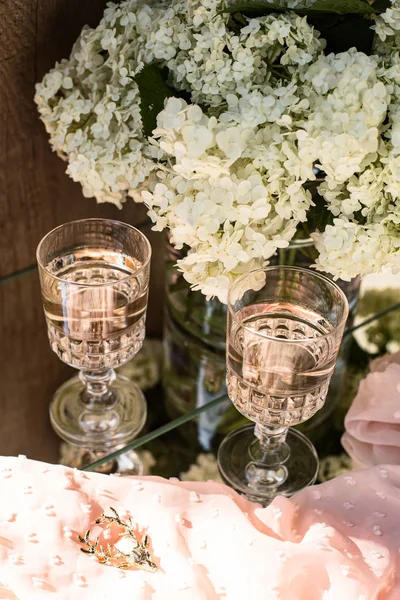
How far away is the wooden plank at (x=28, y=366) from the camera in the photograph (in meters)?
0.89

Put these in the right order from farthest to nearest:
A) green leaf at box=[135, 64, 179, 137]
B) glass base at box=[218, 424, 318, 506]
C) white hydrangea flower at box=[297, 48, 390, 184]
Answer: glass base at box=[218, 424, 318, 506] < green leaf at box=[135, 64, 179, 137] < white hydrangea flower at box=[297, 48, 390, 184]

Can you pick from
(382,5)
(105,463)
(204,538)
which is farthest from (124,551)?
(382,5)

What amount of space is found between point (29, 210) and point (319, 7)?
45cm

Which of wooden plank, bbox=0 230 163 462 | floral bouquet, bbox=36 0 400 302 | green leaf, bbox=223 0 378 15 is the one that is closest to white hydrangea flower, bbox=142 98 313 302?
floral bouquet, bbox=36 0 400 302

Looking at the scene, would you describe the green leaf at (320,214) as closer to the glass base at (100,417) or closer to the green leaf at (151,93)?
the green leaf at (151,93)

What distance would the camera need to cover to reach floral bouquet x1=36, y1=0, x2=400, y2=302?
2.07ft

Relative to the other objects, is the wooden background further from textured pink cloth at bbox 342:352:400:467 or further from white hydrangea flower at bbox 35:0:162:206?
textured pink cloth at bbox 342:352:400:467

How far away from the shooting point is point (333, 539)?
26.7 inches

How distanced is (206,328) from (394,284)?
0.28m

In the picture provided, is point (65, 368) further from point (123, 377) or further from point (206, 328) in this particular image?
point (206, 328)

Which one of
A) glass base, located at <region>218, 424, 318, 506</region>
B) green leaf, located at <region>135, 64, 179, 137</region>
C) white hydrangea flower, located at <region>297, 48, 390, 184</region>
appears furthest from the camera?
glass base, located at <region>218, 424, 318, 506</region>

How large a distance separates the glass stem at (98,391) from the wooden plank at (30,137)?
199 millimetres

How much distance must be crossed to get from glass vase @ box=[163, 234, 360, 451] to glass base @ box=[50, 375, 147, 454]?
0.14 feet

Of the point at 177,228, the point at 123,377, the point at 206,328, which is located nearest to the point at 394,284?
the point at 206,328
